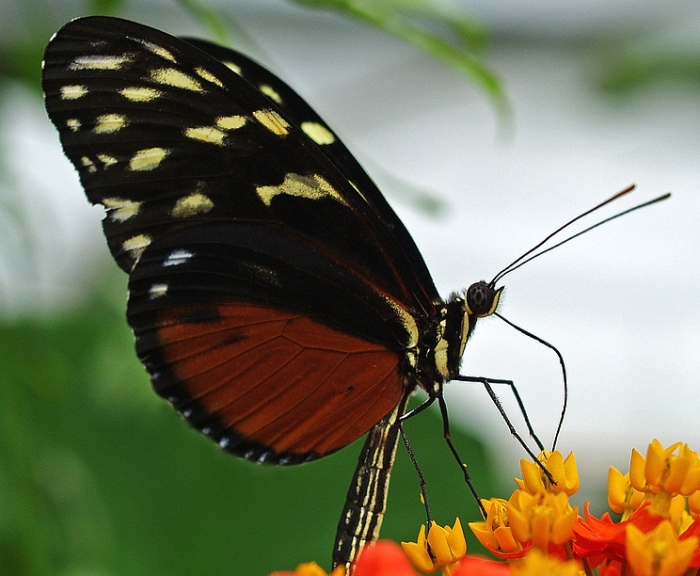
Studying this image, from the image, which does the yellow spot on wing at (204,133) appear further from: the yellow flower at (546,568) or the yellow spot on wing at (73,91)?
the yellow flower at (546,568)

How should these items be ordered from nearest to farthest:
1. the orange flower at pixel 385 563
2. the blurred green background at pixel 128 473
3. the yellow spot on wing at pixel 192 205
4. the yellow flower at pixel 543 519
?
the orange flower at pixel 385 563 < the yellow flower at pixel 543 519 < the yellow spot on wing at pixel 192 205 < the blurred green background at pixel 128 473

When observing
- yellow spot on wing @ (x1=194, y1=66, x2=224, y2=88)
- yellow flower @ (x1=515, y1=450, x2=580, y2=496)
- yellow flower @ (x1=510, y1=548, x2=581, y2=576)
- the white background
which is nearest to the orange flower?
yellow flower @ (x1=510, y1=548, x2=581, y2=576)

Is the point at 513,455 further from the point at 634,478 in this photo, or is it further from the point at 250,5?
the point at 634,478

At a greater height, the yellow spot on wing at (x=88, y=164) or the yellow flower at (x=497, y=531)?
the yellow spot on wing at (x=88, y=164)

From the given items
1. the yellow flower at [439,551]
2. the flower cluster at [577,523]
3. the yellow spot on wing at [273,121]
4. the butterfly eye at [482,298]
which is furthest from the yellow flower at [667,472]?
the yellow spot on wing at [273,121]

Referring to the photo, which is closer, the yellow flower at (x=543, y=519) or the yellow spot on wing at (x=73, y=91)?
the yellow flower at (x=543, y=519)

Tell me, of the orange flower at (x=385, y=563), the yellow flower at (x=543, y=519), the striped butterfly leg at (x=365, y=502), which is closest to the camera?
the orange flower at (x=385, y=563)

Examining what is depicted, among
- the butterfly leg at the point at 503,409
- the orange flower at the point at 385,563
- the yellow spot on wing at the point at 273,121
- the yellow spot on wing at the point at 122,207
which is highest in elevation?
the yellow spot on wing at the point at 273,121
